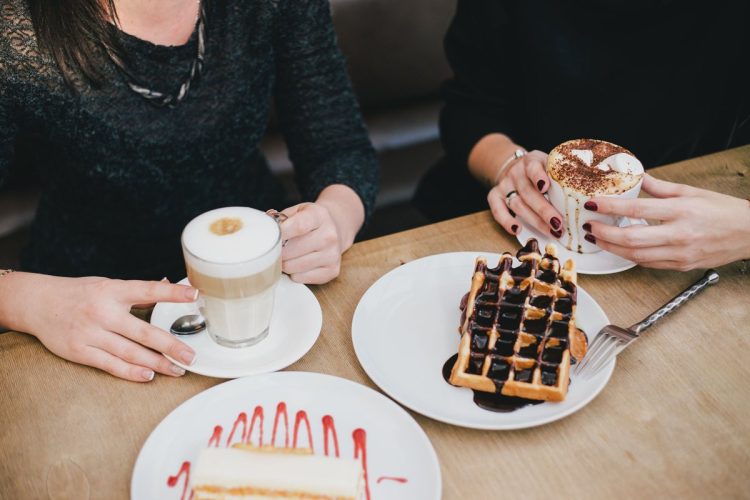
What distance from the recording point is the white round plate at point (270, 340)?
987 millimetres

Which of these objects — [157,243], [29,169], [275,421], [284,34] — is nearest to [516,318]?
[275,421]

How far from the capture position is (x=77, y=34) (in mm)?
1235

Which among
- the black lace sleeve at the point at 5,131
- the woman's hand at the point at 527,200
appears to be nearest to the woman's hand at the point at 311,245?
the woman's hand at the point at 527,200

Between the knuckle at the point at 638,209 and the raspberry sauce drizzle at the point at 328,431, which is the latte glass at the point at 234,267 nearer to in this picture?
the raspberry sauce drizzle at the point at 328,431

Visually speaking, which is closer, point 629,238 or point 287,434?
point 287,434

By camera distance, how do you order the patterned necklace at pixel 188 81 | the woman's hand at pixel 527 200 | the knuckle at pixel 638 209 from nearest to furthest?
the knuckle at pixel 638 209 → the woman's hand at pixel 527 200 → the patterned necklace at pixel 188 81

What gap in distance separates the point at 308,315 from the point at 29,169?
1.38m

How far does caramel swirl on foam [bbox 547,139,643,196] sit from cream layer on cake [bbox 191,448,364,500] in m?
0.63

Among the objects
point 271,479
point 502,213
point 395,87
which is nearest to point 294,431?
point 271,479

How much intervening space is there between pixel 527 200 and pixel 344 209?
0.36 metres

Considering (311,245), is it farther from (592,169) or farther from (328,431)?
(592,169)

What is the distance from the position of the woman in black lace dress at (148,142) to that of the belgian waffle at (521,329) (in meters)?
0.28

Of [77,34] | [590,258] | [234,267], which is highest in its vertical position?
[77,34]

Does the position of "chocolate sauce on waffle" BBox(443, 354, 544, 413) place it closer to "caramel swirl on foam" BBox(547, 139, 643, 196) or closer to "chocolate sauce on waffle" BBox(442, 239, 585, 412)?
"chocolate sauce on waffle" BBox(442, 239, 585, 412)
